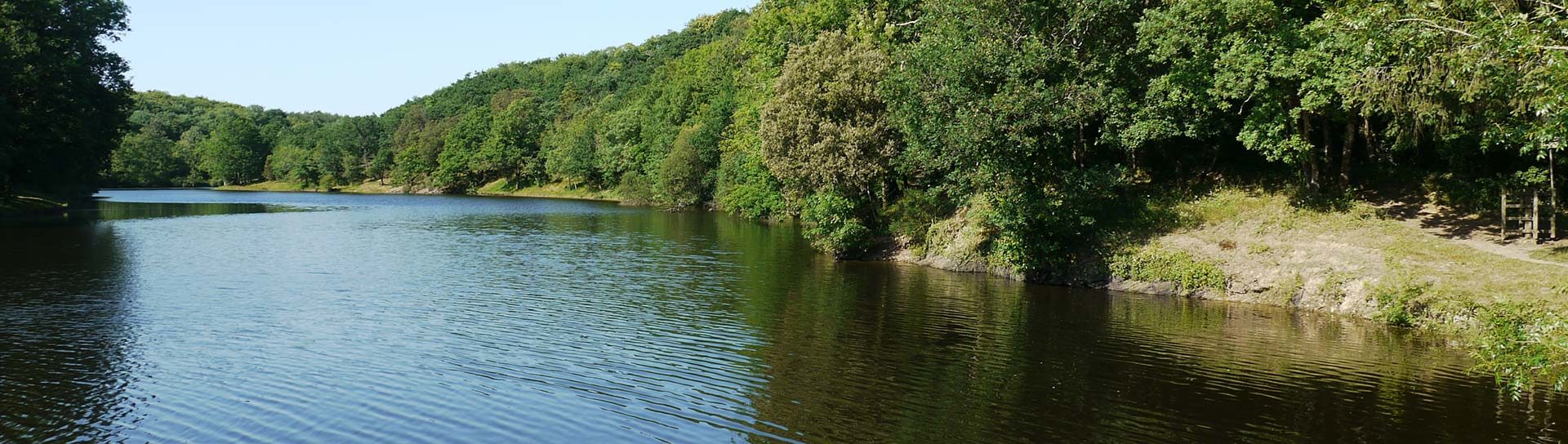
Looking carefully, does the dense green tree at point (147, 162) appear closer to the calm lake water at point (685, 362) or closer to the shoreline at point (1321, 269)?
the calm lake water at point (685, 362)

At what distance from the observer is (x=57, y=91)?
58250mm

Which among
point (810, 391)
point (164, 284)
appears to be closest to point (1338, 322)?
point (810, 391)

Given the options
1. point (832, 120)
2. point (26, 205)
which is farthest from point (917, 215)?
point (26, 205)

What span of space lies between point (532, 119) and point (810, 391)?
142 meters

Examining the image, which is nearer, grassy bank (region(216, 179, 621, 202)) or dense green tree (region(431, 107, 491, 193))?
grassy bank (region(216, 179, 621, 202))

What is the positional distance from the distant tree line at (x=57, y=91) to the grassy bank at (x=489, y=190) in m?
52.9

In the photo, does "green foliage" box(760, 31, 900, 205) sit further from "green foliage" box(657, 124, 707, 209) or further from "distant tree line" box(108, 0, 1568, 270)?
"green foliage" box(657, 124, 707, 209)

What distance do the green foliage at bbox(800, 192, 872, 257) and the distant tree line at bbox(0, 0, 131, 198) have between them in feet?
148

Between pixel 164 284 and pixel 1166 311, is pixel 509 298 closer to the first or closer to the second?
pixel 164 284

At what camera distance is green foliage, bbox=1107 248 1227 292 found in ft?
96.1

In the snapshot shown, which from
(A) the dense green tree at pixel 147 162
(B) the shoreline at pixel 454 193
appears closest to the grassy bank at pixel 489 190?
(B) the shoreline at pixel 454 193

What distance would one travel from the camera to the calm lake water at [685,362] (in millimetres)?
14531

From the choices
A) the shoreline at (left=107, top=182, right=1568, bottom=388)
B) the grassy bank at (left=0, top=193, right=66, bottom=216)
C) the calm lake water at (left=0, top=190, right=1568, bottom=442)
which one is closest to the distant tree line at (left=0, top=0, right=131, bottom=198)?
the grassy bank at (left=0, top=193, right=66, bottom=216)

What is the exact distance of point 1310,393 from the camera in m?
16.8
